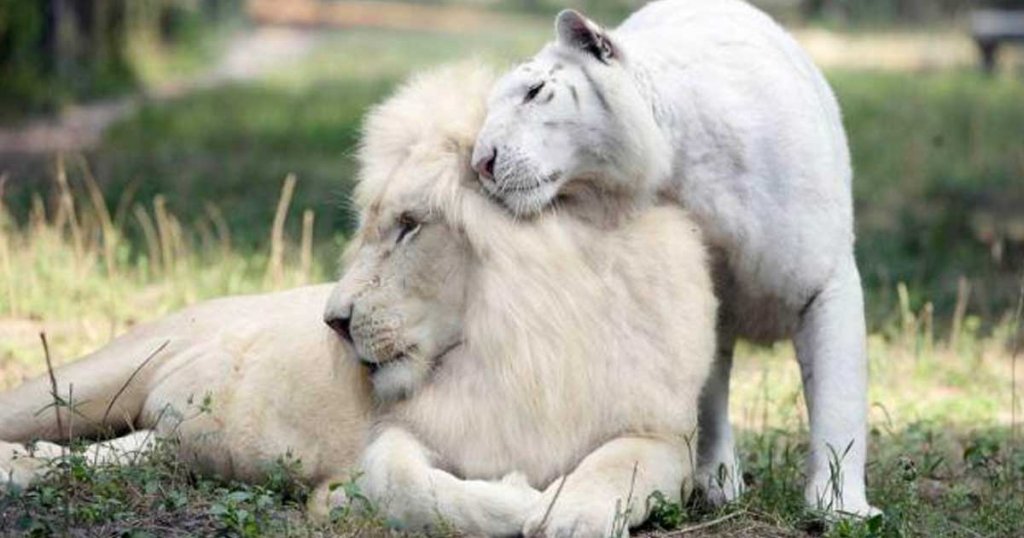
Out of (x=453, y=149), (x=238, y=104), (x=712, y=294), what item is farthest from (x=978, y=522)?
(x=238, y=104)

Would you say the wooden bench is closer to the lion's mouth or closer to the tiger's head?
the tiger's head

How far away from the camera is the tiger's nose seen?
5031mm

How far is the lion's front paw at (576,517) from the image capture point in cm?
478

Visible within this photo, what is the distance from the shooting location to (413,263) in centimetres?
511

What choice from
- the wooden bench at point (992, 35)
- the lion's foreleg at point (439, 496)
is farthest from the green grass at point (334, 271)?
the wooden bench at point (992, 35)

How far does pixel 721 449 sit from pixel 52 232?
159 inches

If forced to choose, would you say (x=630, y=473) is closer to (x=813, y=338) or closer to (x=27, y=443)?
(x=813, y=338)

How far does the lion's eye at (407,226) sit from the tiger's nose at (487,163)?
0.68 ft

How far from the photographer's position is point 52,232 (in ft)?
29.8

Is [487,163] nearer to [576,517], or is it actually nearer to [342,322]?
[342,322]

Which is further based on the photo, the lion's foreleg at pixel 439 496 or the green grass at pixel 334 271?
the green grass at pixel 334 271

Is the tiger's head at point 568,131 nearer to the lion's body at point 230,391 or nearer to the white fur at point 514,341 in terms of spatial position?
the white fur at point 514,341

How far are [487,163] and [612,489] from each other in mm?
850

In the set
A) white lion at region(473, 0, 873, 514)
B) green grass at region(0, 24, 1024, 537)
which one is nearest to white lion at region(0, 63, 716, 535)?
white lion at region(473, 0, 873, 514)
